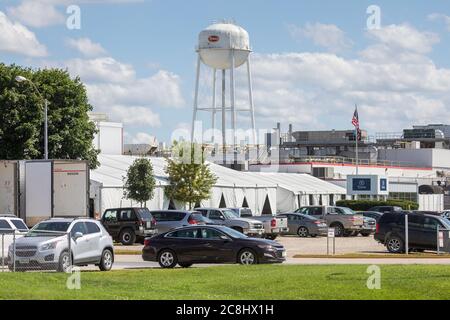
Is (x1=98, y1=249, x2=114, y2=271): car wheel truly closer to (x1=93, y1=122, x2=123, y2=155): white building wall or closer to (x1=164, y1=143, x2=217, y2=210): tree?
(x1=164, y1=143, x2=217, y2=210): tree

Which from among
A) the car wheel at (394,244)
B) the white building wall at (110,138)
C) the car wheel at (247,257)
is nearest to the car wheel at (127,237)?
the car wheel at (394,244)

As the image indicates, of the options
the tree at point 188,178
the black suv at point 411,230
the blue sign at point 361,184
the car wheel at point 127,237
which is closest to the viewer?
→ the black suv at point 411,230

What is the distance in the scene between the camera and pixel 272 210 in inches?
2911

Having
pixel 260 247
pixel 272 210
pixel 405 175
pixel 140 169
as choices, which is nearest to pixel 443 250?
Result: pixel 260 247

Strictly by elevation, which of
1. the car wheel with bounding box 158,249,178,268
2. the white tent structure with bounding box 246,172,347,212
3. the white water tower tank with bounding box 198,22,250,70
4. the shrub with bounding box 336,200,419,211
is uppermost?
the white water tower tank with bounding box 198,22,250,70

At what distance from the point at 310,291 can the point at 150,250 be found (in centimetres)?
1110

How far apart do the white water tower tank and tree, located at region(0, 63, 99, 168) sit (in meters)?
33.0

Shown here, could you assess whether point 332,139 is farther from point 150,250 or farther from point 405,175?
point 150,250

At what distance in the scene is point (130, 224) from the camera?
44875mm

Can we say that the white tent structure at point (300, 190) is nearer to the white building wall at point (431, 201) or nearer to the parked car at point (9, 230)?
the white building wall at point (431, 201)

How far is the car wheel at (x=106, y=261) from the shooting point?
28672mm

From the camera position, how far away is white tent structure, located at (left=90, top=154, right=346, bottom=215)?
58.1 metres

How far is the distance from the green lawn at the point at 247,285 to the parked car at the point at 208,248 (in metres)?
4.13

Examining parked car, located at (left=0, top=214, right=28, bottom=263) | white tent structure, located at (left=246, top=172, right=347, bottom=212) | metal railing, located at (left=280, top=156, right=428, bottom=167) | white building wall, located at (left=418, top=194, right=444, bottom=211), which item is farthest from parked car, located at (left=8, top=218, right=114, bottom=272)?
metal railing, located at (left=280, top=156, right=428, bottom=167)
